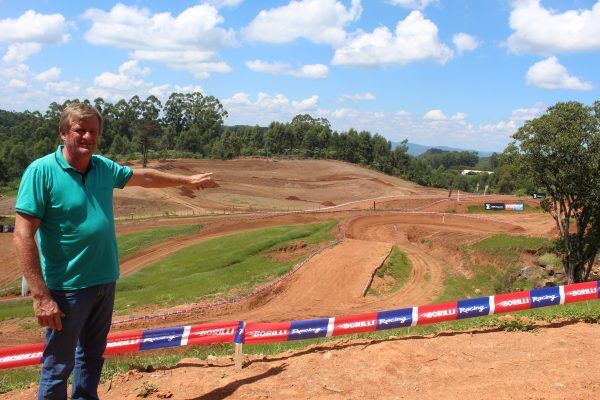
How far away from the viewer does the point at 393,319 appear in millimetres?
8164

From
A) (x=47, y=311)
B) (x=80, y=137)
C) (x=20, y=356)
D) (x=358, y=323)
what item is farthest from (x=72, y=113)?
(x=358, y=323)

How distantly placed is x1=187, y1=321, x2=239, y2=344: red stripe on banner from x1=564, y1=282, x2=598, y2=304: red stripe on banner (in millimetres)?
6602

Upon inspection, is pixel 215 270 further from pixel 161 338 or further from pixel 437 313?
pixel 437 313

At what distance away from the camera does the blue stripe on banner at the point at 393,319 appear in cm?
806

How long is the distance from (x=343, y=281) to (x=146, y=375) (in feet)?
63.0

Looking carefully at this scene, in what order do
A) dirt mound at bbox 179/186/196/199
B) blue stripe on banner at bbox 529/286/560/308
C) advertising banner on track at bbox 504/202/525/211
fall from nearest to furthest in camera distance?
dirt mound at bbox 179/186/196/199 → blue stripe on banner at bbox 529/286/560/308 → advertising banner on track at bbox 504/202/525/211

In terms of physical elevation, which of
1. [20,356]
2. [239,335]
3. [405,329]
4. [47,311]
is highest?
[47,311]

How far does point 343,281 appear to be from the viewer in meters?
24.9

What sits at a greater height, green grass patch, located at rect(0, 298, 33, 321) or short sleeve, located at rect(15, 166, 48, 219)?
short sleeve, located at rect(15, 166, 48, 219)

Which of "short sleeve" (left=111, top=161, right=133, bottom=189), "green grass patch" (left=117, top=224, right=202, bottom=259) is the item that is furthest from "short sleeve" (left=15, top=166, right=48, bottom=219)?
"green grass patch" (left=117, top=224, right=202, bottom=259)

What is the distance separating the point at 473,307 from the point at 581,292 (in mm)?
2604

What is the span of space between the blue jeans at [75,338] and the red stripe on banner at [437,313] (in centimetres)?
562

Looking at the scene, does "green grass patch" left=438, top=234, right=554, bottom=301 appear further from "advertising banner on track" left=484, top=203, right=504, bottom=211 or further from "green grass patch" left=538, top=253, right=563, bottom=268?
"advertising banner on track" left=484, top=203, right=504, bottom=211

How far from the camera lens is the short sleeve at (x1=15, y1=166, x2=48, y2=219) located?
12.2 feet
